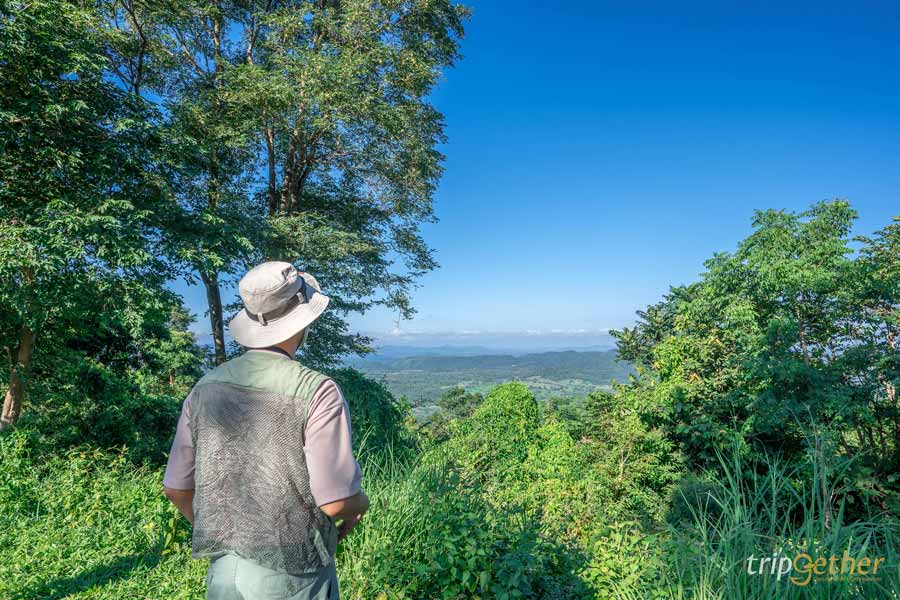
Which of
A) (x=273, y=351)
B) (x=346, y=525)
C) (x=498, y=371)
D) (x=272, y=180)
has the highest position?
(x=272, y=180)

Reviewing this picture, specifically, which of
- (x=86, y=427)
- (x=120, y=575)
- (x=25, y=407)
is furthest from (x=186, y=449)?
(x=25, y=407)

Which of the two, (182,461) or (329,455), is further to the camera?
(182,461)

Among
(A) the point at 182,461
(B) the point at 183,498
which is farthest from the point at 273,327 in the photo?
(B) the point at 183,498

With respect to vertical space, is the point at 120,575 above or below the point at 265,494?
below

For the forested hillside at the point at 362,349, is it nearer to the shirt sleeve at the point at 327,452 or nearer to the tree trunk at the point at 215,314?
the tree trunk at the point at 215,314

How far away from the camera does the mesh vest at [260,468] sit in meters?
1.22

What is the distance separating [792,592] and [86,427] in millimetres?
9403

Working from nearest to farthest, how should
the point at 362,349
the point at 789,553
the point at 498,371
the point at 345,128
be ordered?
the point at 789,553 → the point at 345,128 → the point at 362,349 → the point at 498,371

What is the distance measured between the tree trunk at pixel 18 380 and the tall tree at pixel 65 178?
0.03 metres

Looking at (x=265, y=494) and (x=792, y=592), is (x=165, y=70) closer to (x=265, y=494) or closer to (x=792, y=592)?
(x=265, y=494)

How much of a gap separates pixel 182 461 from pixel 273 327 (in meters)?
0.51

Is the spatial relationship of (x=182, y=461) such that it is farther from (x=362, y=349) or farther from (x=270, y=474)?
(x=362, y=349)

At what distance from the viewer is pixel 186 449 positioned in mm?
1362

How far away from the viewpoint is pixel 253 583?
1.23 metres
